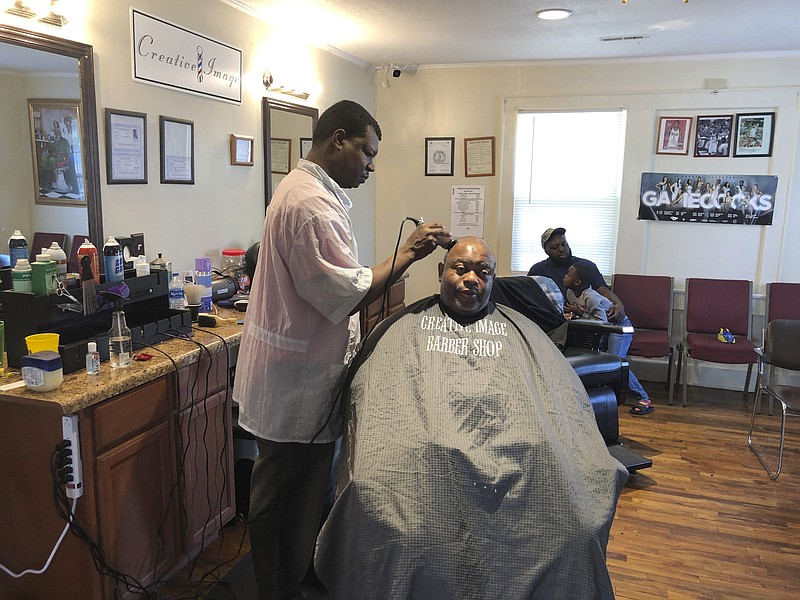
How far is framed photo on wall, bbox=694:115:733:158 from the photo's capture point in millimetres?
4203

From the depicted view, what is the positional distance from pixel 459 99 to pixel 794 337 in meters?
2.74

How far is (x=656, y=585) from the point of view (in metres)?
2.16

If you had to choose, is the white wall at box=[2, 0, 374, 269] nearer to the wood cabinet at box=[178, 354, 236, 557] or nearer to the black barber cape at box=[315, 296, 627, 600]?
the wood cabinet at box=[178, 354, 236, 557]

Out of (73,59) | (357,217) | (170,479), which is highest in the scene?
(73,59)

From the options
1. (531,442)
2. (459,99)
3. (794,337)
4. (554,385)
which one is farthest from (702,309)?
(531,442)

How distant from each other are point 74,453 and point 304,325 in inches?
27.8

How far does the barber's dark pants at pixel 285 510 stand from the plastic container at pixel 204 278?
0.95 meters

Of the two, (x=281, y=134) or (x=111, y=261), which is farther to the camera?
(x=281, y=134)

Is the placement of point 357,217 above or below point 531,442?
above

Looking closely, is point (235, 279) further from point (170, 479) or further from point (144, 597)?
point (144, 597)

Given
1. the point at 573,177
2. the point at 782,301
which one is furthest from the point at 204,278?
the point at 782,301

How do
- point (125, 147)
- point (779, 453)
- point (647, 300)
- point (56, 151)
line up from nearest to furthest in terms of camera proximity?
point (56, 151) → point (125, 147) → point (779, 453) → point (647, 300)

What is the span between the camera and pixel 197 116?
112 inches

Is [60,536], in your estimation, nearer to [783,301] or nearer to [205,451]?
[205,451]
